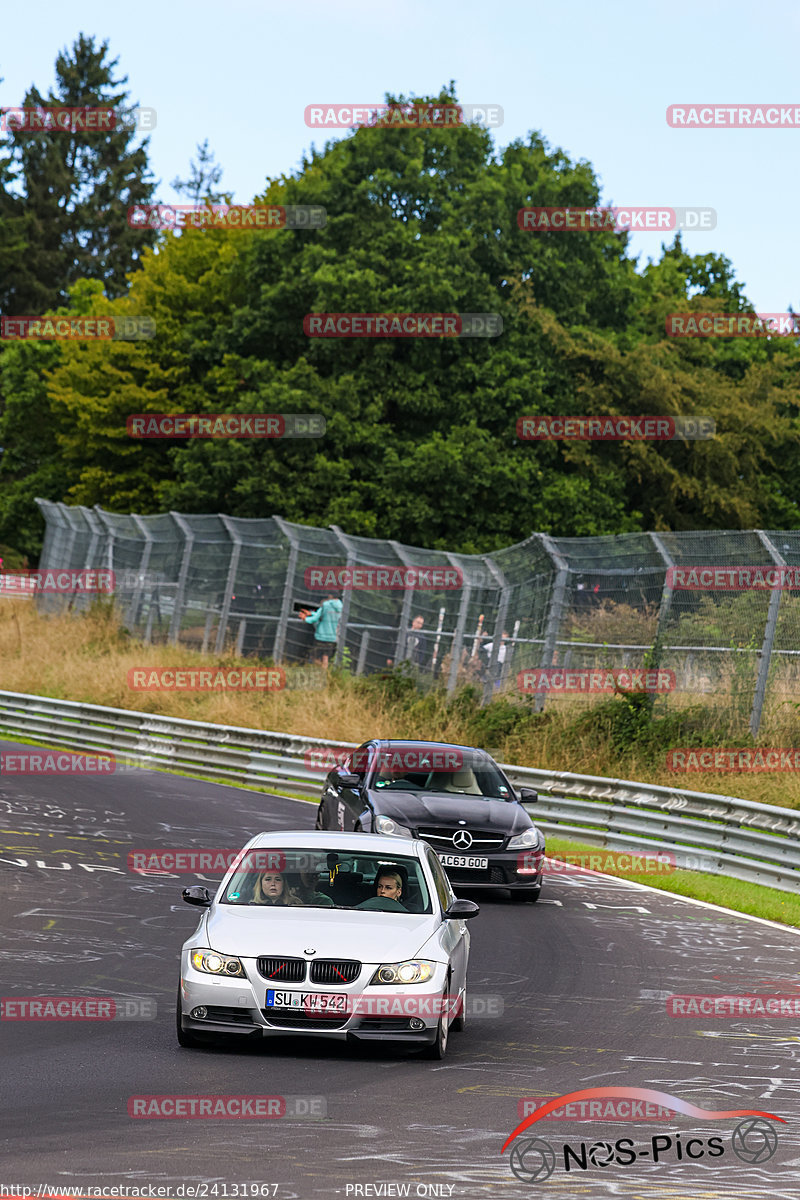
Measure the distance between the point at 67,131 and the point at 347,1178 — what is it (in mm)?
88946

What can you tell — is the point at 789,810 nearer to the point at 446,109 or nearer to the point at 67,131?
the point at 446,109

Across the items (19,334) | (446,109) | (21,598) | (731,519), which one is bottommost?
(21,598)

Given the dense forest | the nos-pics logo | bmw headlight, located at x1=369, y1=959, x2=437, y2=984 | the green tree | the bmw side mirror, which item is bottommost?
the nos-pics logo

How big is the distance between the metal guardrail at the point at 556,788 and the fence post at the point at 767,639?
5.86ft

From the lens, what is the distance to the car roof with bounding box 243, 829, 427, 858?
9.29 m

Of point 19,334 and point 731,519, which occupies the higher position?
point 19,334

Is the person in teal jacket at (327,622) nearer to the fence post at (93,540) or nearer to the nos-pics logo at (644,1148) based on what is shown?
the fence post at (93,540)

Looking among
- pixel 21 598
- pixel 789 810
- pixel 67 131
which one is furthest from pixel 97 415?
pixel 789 810

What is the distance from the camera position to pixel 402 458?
143ft

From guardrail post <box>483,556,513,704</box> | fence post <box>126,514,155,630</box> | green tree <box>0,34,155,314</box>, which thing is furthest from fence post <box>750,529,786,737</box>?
green tree <box>0,34,155,314</box>

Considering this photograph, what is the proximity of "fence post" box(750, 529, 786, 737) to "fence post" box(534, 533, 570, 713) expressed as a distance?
4.16 metres

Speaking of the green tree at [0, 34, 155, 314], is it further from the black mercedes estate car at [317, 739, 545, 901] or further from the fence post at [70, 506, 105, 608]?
the black mercedes estate car at [317, 739, 545, 901]

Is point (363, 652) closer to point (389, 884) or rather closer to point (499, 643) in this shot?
point (499, 643)

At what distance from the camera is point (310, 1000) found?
26.3 ft
